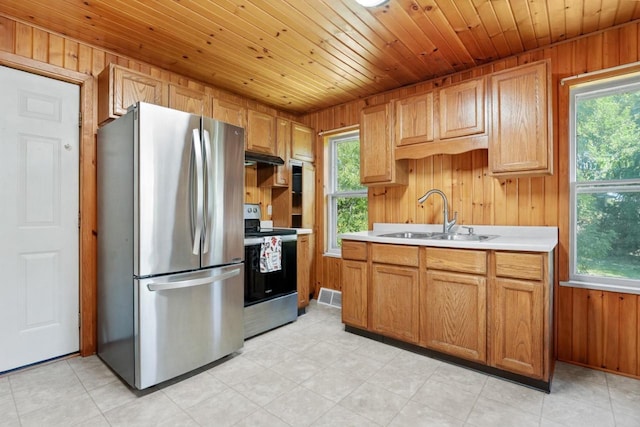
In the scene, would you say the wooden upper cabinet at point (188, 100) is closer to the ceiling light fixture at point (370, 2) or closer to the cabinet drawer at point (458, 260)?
the ceiling light fixture at point (370, 2)

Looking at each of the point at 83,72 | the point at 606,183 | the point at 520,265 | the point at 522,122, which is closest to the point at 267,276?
the point at 520,265

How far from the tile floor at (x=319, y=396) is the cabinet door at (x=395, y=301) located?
22cm

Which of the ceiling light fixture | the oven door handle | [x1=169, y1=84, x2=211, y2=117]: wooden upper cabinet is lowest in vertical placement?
the oven door handle

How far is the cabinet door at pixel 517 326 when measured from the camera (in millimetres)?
1979

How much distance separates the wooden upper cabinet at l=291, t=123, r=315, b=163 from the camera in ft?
12.4

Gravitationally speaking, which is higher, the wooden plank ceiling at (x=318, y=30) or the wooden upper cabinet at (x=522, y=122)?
the wooden plank ceiling at (x=318, y=30)

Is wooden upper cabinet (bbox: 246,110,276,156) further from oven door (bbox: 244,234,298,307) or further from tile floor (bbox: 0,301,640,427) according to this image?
tile floor (bbox: 0,301,640,427)

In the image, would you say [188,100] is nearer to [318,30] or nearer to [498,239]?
[318,30]

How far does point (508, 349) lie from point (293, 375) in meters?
1.44

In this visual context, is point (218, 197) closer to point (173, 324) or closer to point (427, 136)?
point (173, 324)

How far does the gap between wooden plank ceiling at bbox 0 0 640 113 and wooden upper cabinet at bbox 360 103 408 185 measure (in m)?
0.39

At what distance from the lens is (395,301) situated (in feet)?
8.63

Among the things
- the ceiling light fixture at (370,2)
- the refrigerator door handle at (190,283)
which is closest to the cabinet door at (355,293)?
the refrigerator door handle at (190,283)

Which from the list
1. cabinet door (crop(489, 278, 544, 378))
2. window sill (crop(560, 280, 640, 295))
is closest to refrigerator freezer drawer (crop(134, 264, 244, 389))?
cabinet door (crop(489, 278, 544, 378))
